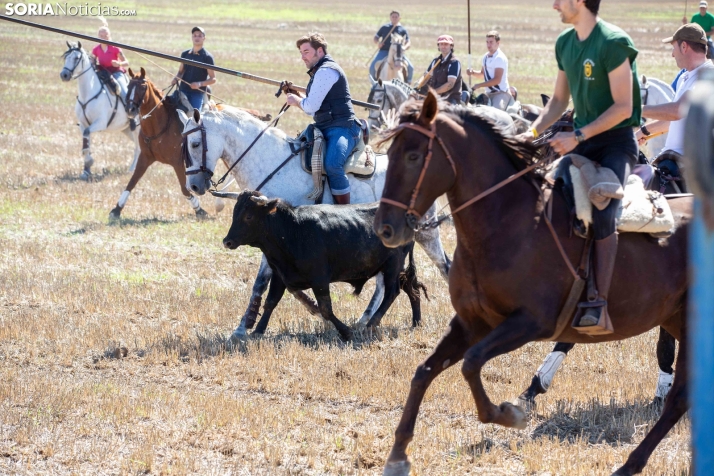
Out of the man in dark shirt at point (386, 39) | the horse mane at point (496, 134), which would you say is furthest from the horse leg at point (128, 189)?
the horse mane at point (496, 134)

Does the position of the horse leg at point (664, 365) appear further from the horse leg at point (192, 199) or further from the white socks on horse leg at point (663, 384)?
the horse leg at point (192, 199)

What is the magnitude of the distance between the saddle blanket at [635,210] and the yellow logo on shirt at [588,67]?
585 millimetres

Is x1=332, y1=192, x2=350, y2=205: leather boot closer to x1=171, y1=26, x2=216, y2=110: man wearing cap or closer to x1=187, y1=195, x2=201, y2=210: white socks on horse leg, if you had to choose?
x1=187, y1=195, x2=201, y2=210: white socks on horse leg

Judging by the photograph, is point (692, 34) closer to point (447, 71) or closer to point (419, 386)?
point (419, 386)

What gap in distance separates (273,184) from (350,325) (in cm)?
182

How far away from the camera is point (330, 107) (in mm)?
9891

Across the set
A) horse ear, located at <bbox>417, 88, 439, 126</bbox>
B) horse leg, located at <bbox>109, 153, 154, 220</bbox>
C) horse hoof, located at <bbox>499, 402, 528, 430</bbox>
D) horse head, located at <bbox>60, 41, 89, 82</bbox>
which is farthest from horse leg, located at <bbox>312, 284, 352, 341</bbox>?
horse head, located at <bbox>60, 41, 89, 82</bbox>

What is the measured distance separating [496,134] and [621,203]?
0.97 meters

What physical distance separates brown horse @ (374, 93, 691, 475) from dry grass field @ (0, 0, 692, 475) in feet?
2.88

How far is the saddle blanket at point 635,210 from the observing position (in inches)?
218

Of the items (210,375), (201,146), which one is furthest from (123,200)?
(210,375)

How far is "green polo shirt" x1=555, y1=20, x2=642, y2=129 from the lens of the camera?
541cm

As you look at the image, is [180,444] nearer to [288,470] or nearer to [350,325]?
[288,470]

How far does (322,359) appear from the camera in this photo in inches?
335
